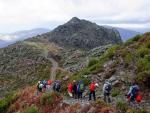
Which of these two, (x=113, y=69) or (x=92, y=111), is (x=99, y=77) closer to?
(x=113, y=69)

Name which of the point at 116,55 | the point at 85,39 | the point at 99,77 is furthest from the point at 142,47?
the point at 85,39

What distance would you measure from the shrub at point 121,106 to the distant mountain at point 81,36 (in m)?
139

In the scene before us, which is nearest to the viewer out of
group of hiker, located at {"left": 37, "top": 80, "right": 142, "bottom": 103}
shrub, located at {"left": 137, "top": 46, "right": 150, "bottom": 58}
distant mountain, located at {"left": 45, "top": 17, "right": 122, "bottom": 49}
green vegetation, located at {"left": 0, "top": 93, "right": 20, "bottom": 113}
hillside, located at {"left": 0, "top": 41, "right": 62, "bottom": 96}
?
group of hiker, located at {"left": 37, "top": 80, "right": 142, "bottom": 103}

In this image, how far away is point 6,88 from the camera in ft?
359

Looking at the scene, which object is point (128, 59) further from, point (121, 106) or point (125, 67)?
point (121, 106)

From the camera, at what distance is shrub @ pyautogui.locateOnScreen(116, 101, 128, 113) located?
35.8 m

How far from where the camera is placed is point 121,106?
36.4 meters

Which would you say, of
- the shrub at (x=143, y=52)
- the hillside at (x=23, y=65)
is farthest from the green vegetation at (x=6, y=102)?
the hillside at (x=23, y=65)

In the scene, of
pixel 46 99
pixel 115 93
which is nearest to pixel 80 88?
pixel 115 93

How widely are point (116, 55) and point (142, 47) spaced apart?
3.40 m

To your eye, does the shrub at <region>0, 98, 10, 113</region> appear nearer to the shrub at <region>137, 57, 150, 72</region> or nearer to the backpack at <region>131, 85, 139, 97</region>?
the shrub at <region>137, 57, 150, 72</region>

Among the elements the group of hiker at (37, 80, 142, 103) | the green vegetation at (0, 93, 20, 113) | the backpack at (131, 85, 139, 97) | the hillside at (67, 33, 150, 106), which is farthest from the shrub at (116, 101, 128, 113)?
the green vegetation at (0, 93, 20, 113)

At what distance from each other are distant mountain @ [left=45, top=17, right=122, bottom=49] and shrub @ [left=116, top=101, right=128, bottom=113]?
13924 centimetres

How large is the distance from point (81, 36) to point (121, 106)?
148433 mm
